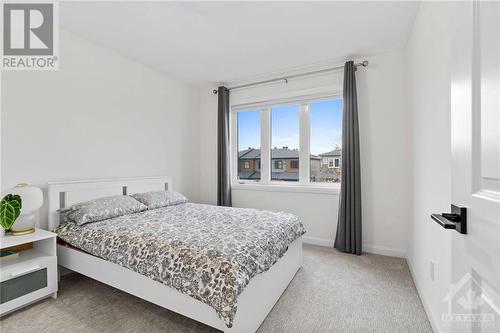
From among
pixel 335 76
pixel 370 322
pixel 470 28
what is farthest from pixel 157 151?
pixel 470 28

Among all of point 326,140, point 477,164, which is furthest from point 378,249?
point 477,164

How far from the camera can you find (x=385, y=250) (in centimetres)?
295

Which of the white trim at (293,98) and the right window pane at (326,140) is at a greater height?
the white trim at (293,98)

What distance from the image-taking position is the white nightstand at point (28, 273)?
175cm

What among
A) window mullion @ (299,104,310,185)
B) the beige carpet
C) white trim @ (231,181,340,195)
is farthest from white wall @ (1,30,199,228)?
window mullion @ (299,104,310,185)

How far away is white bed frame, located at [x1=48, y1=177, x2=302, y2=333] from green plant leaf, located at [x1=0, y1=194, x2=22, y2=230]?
1.25 feet

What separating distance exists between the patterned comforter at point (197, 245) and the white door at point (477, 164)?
3.34 ft

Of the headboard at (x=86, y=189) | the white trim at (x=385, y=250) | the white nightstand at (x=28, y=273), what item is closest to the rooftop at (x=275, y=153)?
the white trim at (x=385, y=250)

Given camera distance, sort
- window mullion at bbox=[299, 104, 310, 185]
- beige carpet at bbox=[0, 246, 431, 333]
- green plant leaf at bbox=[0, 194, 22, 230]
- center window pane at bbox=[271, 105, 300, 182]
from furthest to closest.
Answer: center window pane at bbox=[271, 105, 300, 182] < window mullion at bbox=[299, 104, 310, 185] < green plant leaf at bbox=[0, 194, 22, 230] < beige carpet at bbox=[0, 246, 431, 333]

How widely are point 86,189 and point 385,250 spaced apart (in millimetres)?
3595

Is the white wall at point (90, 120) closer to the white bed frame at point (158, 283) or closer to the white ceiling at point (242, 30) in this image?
the white bed frame at point (158, 283)

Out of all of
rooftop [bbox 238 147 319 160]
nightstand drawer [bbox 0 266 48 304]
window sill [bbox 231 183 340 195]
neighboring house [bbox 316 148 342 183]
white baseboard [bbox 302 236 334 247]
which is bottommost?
white baseboard [bbox 302 236 334 247]

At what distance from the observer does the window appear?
349 centimetres

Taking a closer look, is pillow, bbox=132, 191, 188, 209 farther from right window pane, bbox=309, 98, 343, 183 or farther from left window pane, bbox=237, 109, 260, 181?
right window pane, bbox=309, 98, 343, 183
